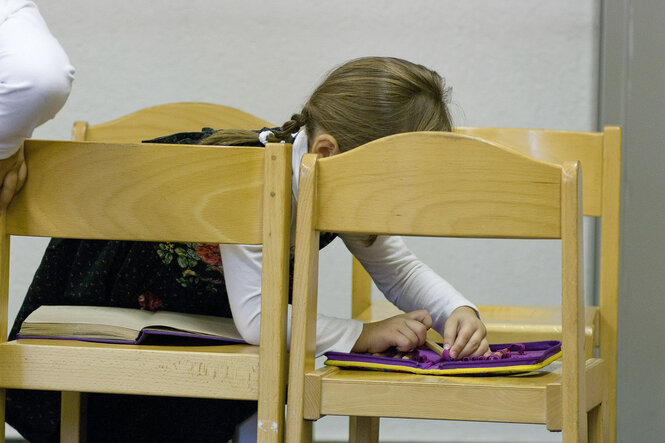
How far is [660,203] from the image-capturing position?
1.62 m

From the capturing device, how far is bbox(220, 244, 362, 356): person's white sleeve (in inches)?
38.4

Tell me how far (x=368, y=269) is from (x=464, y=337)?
0.36 meters

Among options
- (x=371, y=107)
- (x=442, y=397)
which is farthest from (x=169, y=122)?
(x=442, y=397)

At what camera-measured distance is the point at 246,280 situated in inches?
39.1

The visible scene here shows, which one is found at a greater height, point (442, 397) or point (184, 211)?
point (184, 211)

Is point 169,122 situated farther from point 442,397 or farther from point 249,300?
point 442,397

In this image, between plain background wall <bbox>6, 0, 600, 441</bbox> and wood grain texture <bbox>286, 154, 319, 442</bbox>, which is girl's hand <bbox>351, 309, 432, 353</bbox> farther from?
plain background wall <bbox>6, 0, 600, 441</bbox>

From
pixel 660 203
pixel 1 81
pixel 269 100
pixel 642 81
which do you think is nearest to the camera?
pixel 1 81

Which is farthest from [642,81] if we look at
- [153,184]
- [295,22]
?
[153,184]

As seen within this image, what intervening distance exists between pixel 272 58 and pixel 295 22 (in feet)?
0.37

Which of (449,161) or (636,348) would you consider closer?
(449,161)

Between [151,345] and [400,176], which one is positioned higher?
[400,176]

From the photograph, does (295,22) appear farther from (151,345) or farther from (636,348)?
(151,345)

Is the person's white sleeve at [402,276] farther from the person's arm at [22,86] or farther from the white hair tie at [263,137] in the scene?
the person's arm at [22,86]
